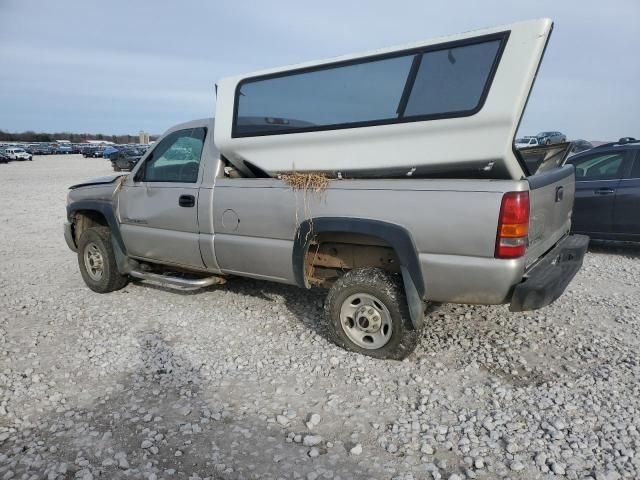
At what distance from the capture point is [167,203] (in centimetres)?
465

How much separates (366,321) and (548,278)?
1370mm

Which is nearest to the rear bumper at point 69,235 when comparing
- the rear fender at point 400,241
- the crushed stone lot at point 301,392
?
the crushed stone lot at point 301,392

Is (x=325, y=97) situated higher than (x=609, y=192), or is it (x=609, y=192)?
(x=325, y=97)

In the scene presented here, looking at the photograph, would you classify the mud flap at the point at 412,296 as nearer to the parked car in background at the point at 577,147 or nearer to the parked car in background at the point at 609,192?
the parked car in background at the point at 577,147

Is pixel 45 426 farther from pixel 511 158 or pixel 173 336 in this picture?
pixel 511 158

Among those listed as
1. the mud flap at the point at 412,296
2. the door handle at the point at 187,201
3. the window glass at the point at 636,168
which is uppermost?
the window glass at the point at 636,168

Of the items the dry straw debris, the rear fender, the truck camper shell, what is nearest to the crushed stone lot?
the rear fender

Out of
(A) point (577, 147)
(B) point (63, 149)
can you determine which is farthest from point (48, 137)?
(A) point (577, 147)

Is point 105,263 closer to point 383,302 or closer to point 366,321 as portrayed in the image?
point 366,321

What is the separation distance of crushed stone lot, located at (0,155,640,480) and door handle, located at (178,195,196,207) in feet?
3.77

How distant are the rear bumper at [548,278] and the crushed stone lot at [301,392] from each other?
64cm

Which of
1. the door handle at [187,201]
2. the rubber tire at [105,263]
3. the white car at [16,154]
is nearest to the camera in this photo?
the door handle at [187,201]

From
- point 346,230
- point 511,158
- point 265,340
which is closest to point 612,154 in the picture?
point 511,158

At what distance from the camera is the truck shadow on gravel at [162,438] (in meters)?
2.49
